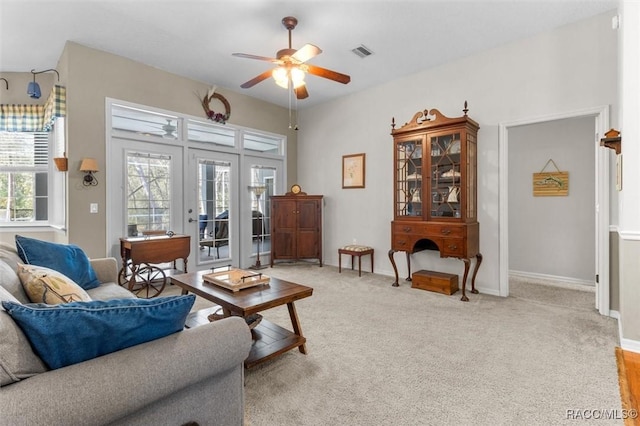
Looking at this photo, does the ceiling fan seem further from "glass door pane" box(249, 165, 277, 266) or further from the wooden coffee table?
"glass door pane" box(249, 165, 277, 266)

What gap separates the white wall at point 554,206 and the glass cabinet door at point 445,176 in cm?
134

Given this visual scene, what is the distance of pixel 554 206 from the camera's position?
452 centimetres

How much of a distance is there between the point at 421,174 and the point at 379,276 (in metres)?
1.68

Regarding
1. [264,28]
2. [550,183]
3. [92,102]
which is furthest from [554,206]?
[92,102]

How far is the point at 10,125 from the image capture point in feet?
13.5

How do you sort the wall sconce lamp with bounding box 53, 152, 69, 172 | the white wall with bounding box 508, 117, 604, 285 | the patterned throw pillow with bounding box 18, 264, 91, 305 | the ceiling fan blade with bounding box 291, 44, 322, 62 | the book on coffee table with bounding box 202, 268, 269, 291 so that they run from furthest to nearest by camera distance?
the white wall with bounding box 508, 117, 604, 285
the wall sconce lamp with bounding box 53, 152, 69, 172
the ceiling fan blade with bounding box 291, 44, 322, 62
the book on coffee table with bounding box 202, 268, 269, 291
the patterned throw pillow with bounding box 18, 264, 91, 305

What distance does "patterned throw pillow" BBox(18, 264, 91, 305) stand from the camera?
1.44 meters

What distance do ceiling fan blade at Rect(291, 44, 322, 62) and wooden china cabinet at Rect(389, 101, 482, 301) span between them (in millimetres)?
1800

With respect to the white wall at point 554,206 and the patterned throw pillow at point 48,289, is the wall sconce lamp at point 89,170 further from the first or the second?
the white wall at point 554,206

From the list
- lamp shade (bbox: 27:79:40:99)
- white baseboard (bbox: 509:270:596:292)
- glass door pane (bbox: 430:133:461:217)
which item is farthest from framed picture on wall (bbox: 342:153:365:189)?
lamp shade (bbox: 27:79:40:99)

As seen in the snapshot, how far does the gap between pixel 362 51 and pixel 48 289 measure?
377 centimetres

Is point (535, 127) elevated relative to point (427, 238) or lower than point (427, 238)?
elevated

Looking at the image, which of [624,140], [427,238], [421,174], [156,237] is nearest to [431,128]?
[421,174]

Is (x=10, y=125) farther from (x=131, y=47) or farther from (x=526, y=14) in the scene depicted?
(x=526, y=14)
